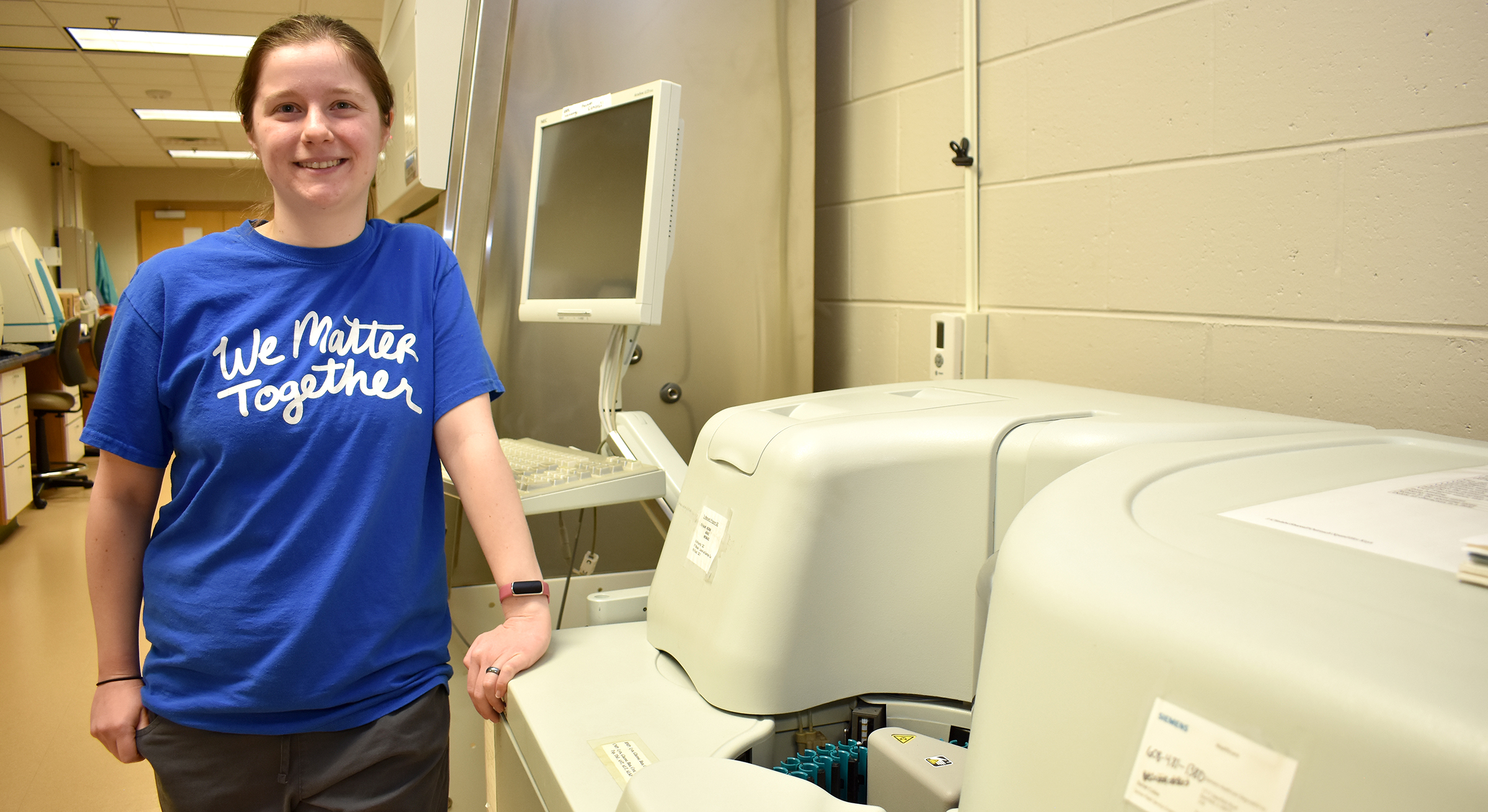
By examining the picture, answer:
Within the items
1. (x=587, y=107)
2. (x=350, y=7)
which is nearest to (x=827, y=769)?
(x=587, y=107)

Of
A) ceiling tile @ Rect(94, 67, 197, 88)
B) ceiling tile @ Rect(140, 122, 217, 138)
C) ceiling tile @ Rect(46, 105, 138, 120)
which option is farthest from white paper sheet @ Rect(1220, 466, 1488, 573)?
ceiling tile @ Rect(140, 122, 217, 138)

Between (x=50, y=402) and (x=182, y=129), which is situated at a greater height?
(x=182, y=129)

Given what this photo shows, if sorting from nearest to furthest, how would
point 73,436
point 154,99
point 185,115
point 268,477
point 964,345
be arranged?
point 268,477, point 964,345, point 73,436, point 154,99, point 185,115

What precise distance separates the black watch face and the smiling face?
0.44 metres

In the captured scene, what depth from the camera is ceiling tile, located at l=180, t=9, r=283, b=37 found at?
5027mm

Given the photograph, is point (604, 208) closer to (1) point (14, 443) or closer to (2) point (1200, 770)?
(2) point (1200, 770)

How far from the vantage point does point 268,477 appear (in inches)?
35.3

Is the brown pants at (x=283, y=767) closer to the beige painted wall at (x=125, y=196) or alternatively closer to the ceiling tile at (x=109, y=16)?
the ceiling tile at (x=109, y=16)

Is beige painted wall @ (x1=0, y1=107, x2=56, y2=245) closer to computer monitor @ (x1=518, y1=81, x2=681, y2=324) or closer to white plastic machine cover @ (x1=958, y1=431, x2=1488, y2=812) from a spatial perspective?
computer monitor @ (x1=518, y1=81, x2=681, y2=324)

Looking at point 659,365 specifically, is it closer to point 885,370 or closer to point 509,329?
point 509,329

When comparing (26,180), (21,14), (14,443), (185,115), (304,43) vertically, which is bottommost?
(14,443)

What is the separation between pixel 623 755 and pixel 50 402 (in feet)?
18.3

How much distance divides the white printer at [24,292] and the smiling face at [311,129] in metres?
4.59

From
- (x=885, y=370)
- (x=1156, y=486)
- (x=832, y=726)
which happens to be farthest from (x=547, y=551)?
(x=1156, y=486)
